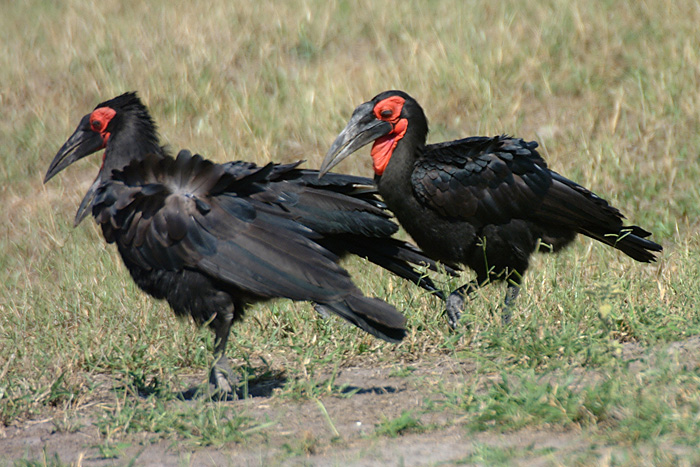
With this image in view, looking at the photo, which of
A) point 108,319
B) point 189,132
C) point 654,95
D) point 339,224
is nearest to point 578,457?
point 339,224

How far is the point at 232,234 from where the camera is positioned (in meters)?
4.06

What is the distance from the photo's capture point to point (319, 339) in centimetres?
463

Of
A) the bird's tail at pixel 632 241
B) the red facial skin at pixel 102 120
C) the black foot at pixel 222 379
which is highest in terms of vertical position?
the red facial skin at pixel 102 120

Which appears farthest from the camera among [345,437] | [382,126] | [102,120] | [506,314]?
[102,120]

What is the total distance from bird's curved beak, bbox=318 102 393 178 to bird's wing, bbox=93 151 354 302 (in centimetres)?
79

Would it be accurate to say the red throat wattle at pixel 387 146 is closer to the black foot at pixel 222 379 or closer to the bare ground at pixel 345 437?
the bare ground at pixel 345 437

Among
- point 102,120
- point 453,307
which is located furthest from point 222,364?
point 102,120

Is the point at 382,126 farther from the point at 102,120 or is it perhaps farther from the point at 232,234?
the point at 102,120

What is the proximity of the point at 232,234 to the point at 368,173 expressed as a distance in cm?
396

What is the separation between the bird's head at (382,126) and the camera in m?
5.04

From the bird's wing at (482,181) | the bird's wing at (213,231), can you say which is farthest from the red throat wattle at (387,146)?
the bird's wing at (213,231)

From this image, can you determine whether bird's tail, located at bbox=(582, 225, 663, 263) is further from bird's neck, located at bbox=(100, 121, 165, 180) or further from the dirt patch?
bird's neck, located at bbox=(100, 121, 165, 180)

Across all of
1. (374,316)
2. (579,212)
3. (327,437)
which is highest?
(579,212)

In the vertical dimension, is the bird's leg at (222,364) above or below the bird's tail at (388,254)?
below
